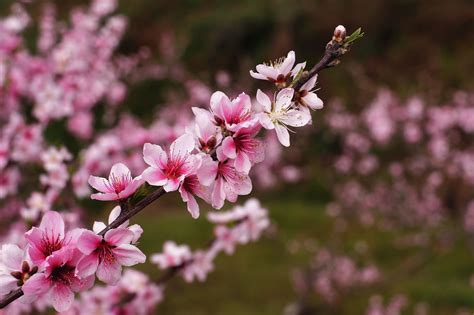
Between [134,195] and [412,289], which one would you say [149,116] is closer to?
[412,289]

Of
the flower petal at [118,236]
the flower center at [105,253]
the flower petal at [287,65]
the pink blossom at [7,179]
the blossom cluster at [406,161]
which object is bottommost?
the flower center at [105,253]

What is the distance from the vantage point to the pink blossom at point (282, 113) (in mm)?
1167

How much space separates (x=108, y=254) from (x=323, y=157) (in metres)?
9.48

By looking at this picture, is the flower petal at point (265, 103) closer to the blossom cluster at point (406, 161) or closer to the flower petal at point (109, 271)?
the flower petal at point (109, 271)

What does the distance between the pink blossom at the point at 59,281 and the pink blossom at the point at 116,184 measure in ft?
0.39

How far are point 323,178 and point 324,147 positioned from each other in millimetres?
541

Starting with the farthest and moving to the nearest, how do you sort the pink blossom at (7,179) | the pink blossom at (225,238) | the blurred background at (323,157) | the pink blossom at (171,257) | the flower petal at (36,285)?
the blurred background at (323,157) < the pink blossom at (7,179) < the pink blossom at (225,238) < the pink blossom at (171,257) < the flower petal at (36,285)

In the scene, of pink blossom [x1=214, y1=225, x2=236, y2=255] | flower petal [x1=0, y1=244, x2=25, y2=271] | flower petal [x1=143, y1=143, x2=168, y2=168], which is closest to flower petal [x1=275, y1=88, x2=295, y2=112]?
flower petal [x1=143, y1=143, x2=168, y2=168]

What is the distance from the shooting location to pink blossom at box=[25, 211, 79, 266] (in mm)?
1070

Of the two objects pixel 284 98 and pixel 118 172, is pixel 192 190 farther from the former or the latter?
pixel 284 98

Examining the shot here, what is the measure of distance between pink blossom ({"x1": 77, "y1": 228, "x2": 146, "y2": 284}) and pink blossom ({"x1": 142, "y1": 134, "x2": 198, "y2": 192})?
121 mm

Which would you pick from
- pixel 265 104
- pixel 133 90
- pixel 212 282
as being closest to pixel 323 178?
pixel 133 90

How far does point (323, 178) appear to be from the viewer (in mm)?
10242

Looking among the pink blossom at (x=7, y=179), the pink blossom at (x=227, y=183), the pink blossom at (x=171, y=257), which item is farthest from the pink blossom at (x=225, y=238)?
the pink blossom at (x=227, y=183)
